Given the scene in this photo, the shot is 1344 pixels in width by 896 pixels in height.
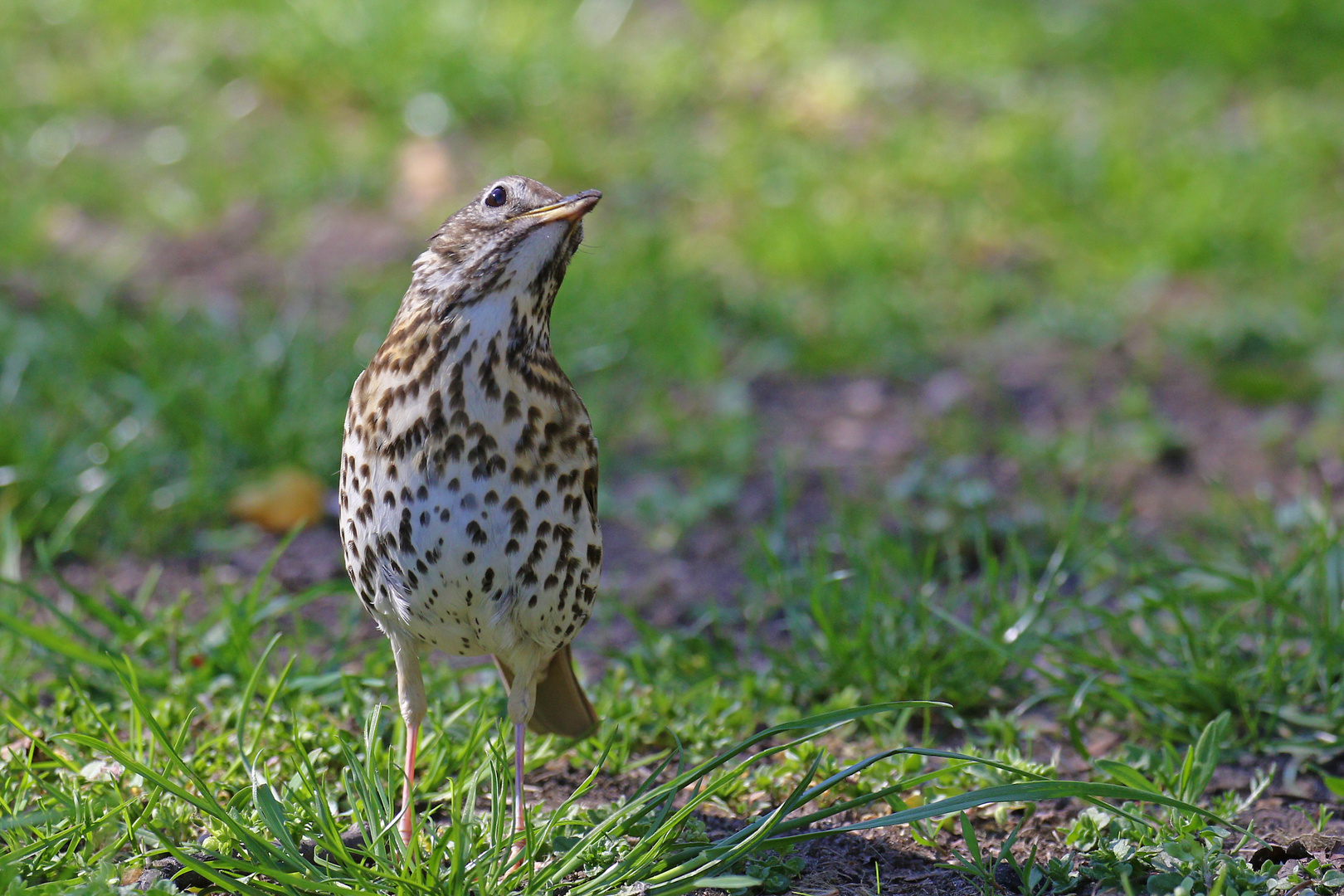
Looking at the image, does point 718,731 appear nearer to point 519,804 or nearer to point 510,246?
point 519,804

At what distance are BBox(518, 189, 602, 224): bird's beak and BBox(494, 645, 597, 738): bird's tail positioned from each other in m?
1.06

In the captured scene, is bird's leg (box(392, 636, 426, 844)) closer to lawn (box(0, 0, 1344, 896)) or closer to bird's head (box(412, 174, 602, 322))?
lawn (box(0, 0, 1344, 896))

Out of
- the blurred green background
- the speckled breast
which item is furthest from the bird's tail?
the blurred green background

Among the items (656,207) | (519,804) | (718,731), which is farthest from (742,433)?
(519,804)

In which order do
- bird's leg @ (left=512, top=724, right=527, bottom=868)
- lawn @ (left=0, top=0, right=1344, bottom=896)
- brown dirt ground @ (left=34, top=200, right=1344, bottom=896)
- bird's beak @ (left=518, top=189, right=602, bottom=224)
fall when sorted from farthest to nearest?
1. brown dirt ground @ (left=34, top=200, right=1344, bottom=896)
2. lawn @ (left=0, top=0, right=1344, bottom=896)
3. bird's leg @ (left=512, top=724, right=527, bottom=868)
4. bird's beak @ (left=518, top=189, right=602, bottom=224)

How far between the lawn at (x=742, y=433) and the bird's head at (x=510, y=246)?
0.90m

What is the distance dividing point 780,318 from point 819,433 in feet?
2.98

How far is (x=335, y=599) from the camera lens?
4371mm

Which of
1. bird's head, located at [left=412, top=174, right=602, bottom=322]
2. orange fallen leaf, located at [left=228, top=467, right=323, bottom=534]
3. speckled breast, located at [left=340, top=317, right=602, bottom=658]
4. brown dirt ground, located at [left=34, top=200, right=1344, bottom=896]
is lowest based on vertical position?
brown dirt ground, located at [left=34, top=200, right=1344, bottom=896]

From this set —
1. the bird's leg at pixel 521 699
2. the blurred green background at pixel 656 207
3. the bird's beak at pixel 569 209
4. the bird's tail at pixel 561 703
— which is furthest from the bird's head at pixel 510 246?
the blurred green background at pixel 656 207

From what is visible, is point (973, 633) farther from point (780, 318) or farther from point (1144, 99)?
point (1144, 99)

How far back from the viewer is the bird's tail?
3.25 m

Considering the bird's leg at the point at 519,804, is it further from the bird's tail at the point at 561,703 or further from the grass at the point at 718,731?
the bird's tail at the point at 561,703

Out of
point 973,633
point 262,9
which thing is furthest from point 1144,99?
point 973,633
